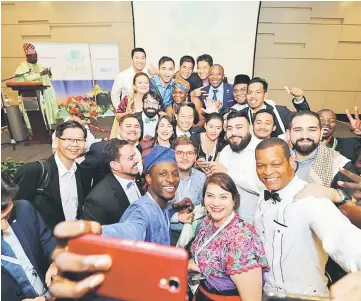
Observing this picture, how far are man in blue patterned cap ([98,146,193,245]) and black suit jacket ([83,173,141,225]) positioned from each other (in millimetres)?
303

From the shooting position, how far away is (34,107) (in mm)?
5367

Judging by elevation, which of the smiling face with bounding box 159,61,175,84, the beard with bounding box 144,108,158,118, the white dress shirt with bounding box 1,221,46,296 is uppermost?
the smiling face with bounding box 159,61,175,84

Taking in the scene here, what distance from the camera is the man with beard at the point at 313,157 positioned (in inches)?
74.1

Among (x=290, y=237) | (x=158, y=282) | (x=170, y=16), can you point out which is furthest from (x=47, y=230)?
(x=170, y=16)

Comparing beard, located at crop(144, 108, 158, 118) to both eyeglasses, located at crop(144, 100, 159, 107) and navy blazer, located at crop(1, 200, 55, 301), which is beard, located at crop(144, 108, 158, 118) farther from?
navy blazer, located at crop(1, 200, 55, 301)

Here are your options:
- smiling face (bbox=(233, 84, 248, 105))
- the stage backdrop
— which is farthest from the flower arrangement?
the stage backdrop

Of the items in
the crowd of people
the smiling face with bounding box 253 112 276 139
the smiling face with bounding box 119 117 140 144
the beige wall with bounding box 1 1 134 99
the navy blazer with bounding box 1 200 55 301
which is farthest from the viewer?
the beige wall with bounding box 1 1 134 99

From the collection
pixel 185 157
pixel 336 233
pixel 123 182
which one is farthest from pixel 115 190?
pixel 336 233

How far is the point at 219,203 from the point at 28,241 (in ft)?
3.45

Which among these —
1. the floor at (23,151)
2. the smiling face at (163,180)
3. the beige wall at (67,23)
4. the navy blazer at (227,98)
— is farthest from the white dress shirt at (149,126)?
the beige wall at (67,23)

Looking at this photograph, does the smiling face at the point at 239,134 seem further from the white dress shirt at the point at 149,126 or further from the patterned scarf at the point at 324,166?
the white dress shirt at the point at 149,126

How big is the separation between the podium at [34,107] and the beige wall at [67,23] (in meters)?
2.81

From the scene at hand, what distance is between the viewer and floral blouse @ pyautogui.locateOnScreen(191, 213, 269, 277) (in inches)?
48.1

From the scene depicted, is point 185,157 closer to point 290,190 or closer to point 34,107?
point 290,190
